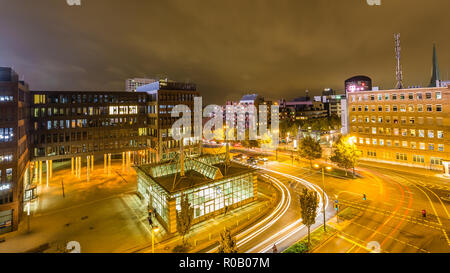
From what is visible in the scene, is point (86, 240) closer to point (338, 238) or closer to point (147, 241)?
point (147, 241)

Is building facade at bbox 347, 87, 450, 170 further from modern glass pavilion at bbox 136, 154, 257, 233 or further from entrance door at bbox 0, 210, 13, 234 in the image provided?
entrance door at bbox 0, 210, 13, 234

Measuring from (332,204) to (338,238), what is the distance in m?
9.51

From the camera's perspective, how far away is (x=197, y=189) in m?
30.4

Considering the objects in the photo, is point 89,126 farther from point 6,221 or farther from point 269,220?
point 269,220

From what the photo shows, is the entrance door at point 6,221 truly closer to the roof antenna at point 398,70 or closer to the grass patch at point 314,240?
the grass patch at point 314,240

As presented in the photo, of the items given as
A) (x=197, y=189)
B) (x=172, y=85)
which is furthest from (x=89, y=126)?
(x=197, y=189)

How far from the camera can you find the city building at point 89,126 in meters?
47.7

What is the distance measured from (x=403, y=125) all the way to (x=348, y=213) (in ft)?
131

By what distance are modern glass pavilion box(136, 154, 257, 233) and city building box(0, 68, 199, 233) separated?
7.43 m

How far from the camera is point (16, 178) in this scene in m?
30.8

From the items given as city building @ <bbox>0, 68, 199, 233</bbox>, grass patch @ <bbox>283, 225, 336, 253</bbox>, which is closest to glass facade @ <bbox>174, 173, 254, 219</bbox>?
grass patch @ <bbox>283, 225, 336, 253</bbox>

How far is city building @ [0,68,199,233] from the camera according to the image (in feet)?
157

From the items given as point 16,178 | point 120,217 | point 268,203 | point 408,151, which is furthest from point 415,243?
point 16,178
